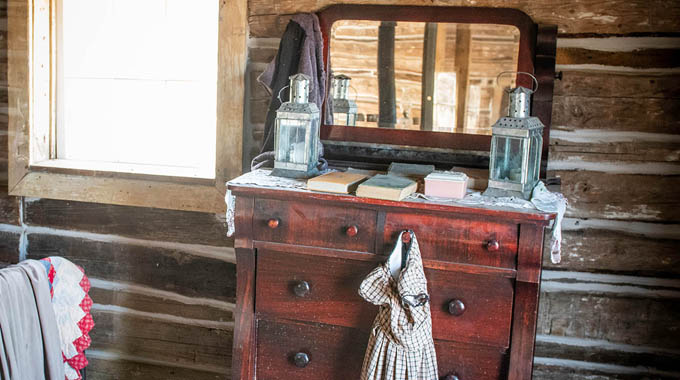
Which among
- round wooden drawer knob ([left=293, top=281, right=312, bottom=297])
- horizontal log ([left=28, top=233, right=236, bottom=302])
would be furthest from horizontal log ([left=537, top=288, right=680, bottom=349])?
horizontal log ([left=28, top=233, right=236, bottom=302])

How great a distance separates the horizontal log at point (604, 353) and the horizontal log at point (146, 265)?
54.6 inches

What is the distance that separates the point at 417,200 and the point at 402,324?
14.9 inches

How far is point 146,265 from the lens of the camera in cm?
316

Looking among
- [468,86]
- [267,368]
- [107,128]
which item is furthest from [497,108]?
[107,128]

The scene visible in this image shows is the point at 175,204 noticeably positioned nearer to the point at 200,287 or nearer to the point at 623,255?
the point at 200,287

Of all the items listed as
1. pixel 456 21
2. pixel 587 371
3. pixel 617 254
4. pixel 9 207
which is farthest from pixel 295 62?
pixel 587 371

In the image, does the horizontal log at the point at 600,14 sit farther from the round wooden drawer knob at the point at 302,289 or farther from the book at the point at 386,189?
the round wooden drawer knob at the point at 302,289

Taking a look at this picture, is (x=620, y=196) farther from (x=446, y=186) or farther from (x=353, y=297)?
(x=353, y=297)

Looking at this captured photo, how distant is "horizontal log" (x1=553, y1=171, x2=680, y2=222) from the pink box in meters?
0.72

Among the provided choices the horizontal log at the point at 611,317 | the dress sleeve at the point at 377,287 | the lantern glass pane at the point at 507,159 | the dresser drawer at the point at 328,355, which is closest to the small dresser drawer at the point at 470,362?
the dresser drawer at the point at 328,355

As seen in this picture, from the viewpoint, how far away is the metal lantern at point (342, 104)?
2705 millimetres

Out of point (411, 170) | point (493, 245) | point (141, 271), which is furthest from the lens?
point (141, 271)

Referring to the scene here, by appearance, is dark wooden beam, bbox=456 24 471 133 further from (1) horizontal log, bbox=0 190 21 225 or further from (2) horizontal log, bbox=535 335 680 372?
(1) horizontal log, bbox=0 190 21 225

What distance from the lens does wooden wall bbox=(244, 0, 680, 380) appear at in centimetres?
257
